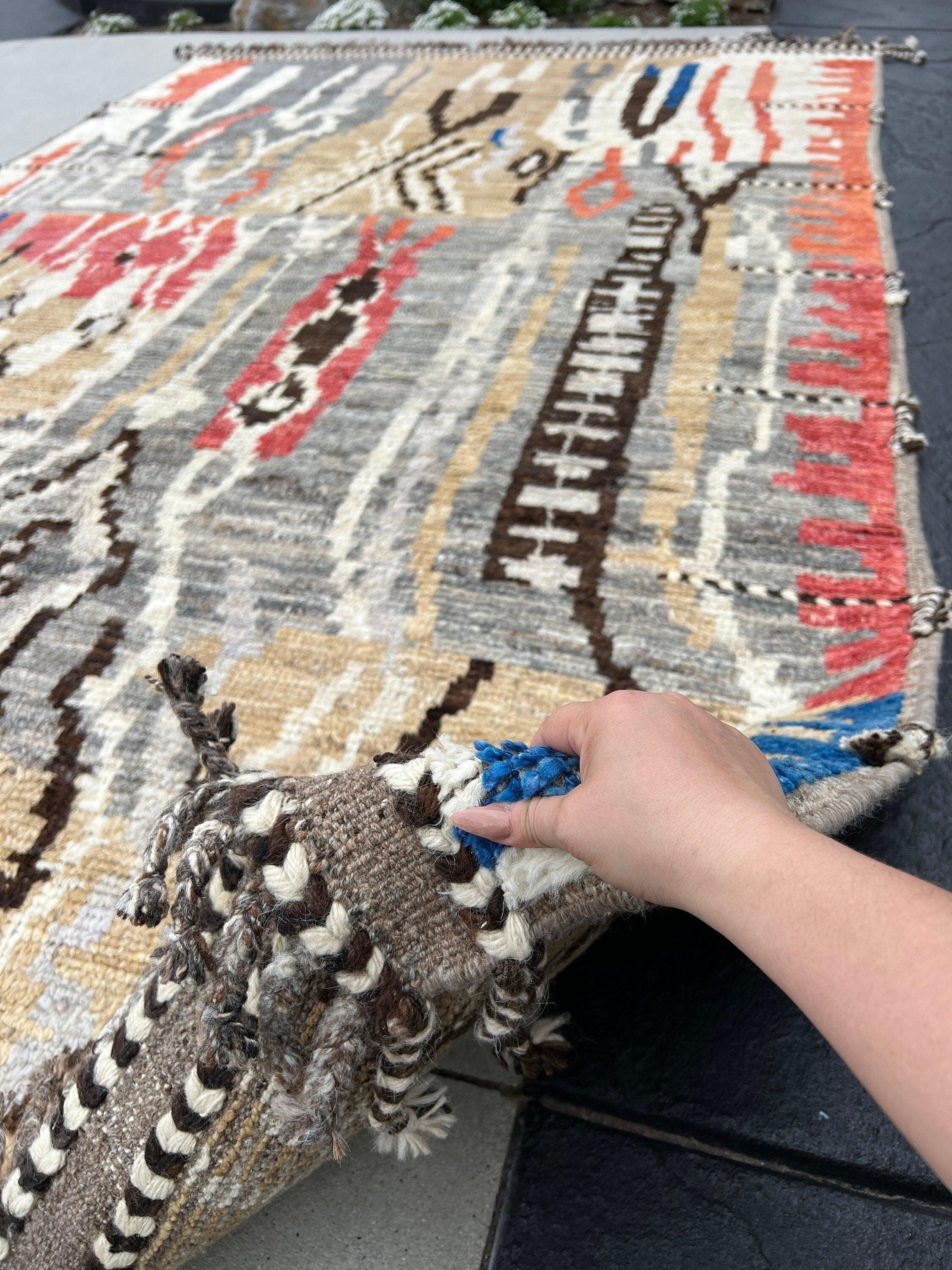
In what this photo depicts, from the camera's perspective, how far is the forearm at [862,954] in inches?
12.6

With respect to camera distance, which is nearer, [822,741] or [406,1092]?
[406,1092]

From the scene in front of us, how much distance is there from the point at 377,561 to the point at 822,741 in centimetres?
54

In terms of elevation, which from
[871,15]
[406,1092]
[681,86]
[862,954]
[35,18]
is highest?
Result: [35,18]

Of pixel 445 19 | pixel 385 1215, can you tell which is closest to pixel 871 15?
pixel 445 19

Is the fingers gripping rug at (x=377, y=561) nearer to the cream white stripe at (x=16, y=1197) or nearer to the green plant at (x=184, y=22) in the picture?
the cream white stripe at (x=16, y=1197)

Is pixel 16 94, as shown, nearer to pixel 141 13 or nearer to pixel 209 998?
pixel 141 13

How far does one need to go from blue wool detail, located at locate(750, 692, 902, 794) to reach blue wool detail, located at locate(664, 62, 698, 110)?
1713mm

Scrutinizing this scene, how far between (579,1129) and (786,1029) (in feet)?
0.58

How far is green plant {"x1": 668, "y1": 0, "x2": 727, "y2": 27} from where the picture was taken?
9.12ft

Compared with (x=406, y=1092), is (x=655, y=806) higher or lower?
higher

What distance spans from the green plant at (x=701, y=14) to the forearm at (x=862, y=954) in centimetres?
310

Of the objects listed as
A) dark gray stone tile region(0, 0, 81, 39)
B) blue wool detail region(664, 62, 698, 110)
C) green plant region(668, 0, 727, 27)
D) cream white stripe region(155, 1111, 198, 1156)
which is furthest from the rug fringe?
cream white stripe region(155, 1111, 198, 1156)

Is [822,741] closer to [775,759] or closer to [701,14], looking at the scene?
[775,759]

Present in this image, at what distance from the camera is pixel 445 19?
303 centimetres
